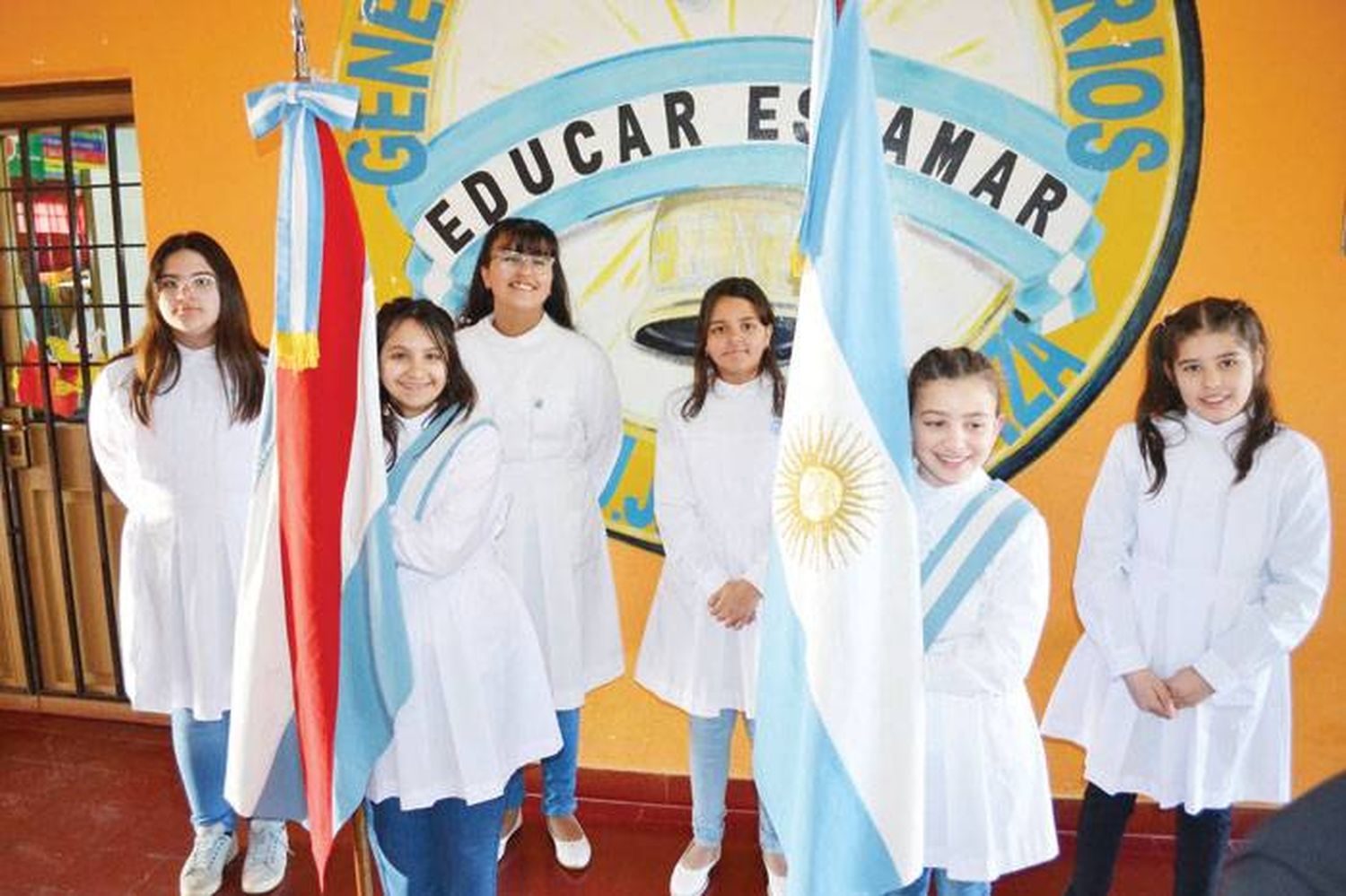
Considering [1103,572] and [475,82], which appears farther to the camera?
[475,82]

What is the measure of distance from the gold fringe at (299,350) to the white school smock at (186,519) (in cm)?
80

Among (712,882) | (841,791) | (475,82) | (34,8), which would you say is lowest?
(712,882)

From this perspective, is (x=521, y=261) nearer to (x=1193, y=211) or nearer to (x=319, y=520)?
(x=319, y=520)

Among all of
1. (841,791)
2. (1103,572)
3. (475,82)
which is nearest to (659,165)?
(475,82)

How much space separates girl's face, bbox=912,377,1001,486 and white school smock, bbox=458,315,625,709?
0.94 m

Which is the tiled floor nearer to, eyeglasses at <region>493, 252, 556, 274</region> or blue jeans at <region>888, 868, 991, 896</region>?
blue jeans at <region>888, 868, 991, 896</region>

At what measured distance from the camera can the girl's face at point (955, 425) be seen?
171 cm

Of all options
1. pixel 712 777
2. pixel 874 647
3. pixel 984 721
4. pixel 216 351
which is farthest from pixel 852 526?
pixel 216 351

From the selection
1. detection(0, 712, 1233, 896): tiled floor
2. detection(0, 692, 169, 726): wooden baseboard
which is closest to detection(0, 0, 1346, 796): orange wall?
detection(0, 712, 1233, 896): tiled floor

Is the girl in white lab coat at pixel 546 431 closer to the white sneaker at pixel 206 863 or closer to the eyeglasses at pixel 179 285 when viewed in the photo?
the eyeglasses at pixel 179 285

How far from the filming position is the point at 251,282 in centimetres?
291

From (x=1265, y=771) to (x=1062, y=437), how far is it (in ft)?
3.03

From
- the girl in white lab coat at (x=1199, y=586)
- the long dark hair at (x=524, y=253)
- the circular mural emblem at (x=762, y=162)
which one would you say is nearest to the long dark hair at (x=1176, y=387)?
the girl in white lab coat at (x=1199, y=586)

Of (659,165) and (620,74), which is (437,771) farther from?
(620,74)
